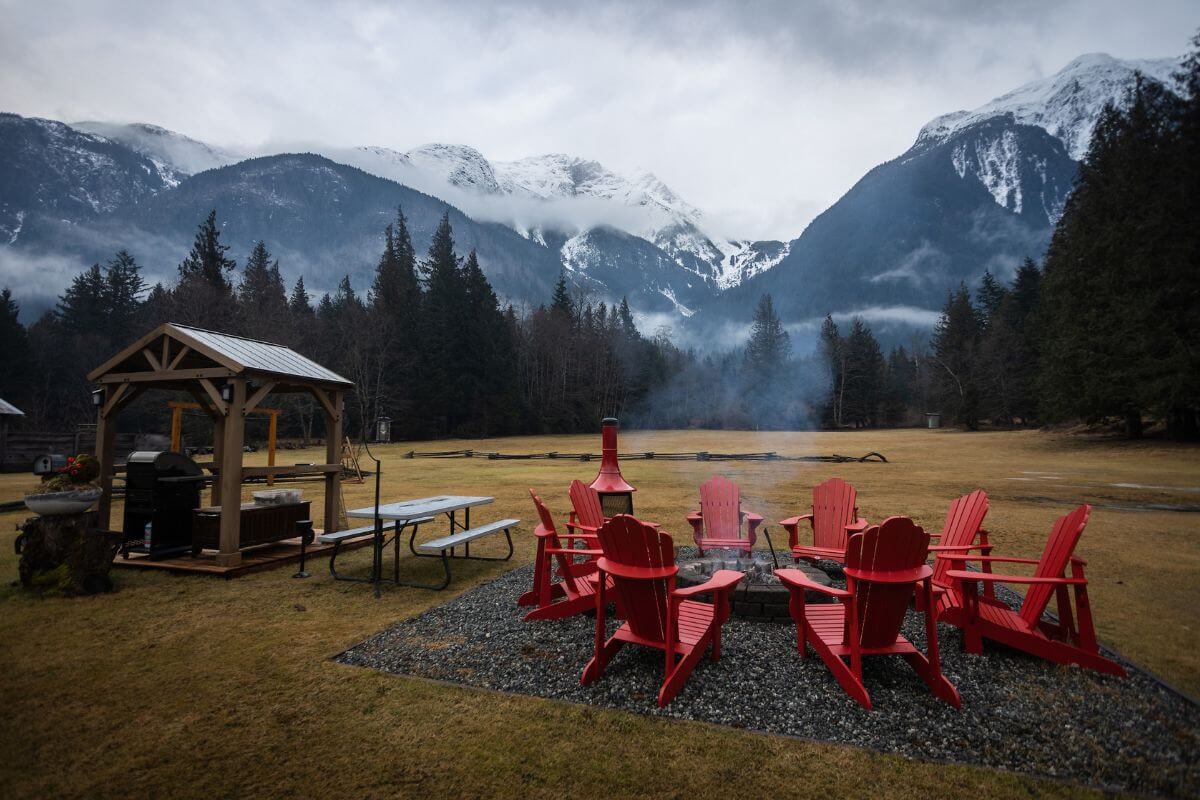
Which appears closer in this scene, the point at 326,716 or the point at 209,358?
the point at 326,716

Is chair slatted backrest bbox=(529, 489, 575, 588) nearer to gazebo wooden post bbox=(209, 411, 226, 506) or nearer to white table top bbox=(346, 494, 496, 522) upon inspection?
white table top bbox=(346, 494, 496, 522)

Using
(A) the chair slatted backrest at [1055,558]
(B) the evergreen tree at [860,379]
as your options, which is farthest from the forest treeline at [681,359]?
(A) the chair slatted backrest at [1055,558]

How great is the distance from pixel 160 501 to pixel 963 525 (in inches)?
363

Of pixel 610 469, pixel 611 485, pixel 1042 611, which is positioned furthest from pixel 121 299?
pixel 1042 611

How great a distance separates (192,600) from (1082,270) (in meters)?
34.3

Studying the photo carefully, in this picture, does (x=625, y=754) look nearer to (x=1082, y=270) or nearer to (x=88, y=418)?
(x=1082, y=270)

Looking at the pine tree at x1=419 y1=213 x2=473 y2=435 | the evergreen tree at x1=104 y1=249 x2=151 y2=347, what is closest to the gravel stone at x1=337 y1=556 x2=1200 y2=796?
the pine tree at x1=419 y1=213 x2=473 y2=435

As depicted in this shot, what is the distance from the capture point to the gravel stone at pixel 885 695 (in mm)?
2762

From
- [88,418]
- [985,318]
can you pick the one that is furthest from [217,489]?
[985,318]

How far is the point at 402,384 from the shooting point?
42781 millimetres

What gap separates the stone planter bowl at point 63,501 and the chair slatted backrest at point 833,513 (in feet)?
25.5

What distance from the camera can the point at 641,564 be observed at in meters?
3.45

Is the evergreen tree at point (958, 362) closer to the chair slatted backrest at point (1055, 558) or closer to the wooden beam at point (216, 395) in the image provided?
the chair slatted backrest at point (1055, 558)

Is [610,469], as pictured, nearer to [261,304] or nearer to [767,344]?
[261,304]
